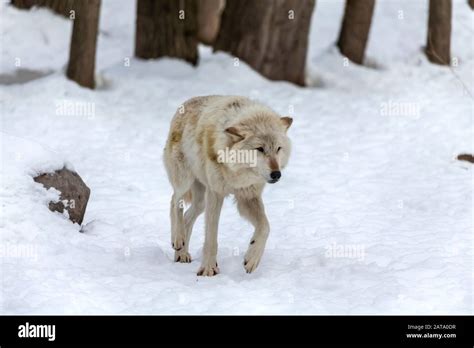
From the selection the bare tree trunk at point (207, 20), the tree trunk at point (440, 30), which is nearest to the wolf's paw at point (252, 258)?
the tree trunk at point (440, 30)

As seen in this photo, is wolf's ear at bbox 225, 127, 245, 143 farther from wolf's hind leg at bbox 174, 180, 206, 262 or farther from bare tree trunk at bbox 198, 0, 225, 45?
bare tree trunk at bbox 198, 0, 225, 45

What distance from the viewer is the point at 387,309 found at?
6.19 metres

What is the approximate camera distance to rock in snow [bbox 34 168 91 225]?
776cm

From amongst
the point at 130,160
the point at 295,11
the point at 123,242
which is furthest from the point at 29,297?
the point at 295,11

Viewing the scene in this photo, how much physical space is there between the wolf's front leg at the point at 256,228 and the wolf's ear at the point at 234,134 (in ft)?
2.39

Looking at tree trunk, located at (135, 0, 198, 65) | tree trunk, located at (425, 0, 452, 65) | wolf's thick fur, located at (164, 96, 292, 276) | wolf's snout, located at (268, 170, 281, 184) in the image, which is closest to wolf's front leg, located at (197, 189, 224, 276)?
wolf's thick fur, located at (164, 96, 292, 276)

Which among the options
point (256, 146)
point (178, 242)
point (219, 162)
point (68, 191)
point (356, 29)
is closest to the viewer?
point (256, 146)

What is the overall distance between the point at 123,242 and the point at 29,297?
201 centimetres

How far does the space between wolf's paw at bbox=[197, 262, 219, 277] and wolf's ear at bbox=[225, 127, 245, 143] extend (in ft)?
3.88

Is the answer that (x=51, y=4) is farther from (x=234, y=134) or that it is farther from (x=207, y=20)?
(x=234, y=134)

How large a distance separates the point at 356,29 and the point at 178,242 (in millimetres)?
7353

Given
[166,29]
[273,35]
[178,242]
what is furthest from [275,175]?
[166,29]

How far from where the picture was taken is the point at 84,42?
11656 mm
